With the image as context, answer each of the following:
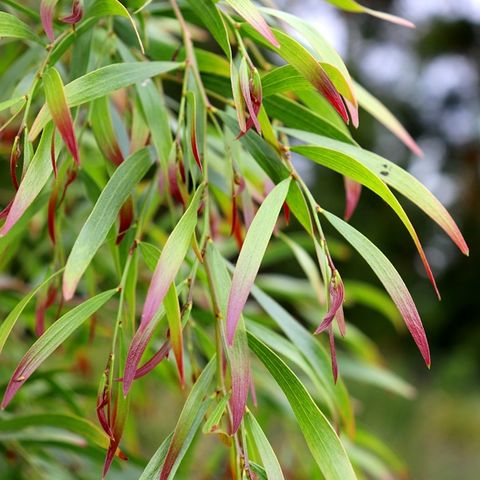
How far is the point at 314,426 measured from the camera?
0.39 m

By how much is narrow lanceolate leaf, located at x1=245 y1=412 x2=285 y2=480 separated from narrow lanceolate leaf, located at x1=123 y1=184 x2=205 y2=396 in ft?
0.21

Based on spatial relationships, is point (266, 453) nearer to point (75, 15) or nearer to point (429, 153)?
point (75, 15)

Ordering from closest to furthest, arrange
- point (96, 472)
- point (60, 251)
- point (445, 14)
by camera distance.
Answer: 1. point (60, 251)
2. point (96, 472)
3. point (445, 14)

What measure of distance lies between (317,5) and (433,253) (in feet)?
5.55

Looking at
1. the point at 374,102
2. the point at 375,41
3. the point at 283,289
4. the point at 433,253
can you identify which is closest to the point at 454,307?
the point at 433,253

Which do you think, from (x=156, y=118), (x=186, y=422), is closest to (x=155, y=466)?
(x=186, y=422)

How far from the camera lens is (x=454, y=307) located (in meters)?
5.03

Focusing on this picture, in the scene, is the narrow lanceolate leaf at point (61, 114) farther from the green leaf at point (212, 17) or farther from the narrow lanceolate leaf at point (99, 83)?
the green leaf at point (212, 17)

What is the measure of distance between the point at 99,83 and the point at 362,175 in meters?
0.15

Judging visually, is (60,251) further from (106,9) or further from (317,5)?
(317,5)

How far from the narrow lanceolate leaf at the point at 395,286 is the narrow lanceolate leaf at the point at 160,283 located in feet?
0.27

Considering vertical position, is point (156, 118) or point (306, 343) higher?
point (156, 118)

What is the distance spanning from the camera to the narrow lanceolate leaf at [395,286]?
14.7 inches

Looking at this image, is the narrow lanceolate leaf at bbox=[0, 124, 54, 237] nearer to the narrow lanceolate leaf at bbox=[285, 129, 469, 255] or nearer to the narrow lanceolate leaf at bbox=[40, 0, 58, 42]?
the narrow lanceolate leaf at bbox=[40, 0, 58, 42]
